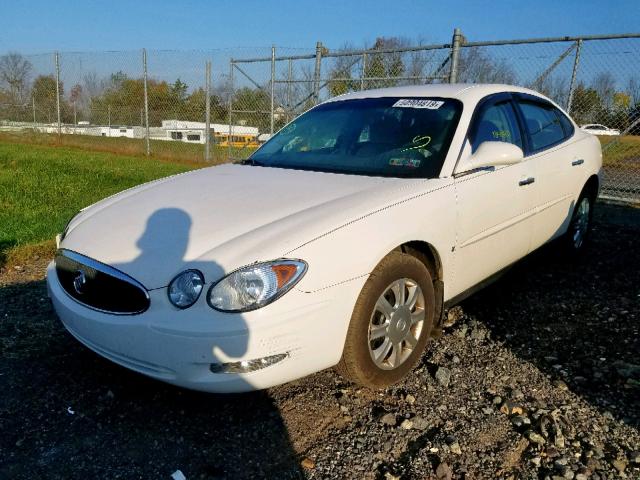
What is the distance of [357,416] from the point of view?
2443 millimetres

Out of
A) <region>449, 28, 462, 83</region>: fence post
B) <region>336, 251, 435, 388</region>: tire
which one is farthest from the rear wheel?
<region>449, 28, 462, 83</region>: fence post

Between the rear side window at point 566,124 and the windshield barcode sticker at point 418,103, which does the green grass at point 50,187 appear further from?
the rear side window at point 566,124

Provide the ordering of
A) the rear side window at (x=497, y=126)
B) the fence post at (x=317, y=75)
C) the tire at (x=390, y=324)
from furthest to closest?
the fence post at (x=317, y=75) < the rear side window at (x=497, y=126) < the tire at (x=390, y=324)

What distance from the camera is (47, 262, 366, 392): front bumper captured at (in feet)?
6.67

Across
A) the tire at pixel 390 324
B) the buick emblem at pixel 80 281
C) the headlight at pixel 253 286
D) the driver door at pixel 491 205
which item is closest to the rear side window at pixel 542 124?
the driver door at pixel 491 205

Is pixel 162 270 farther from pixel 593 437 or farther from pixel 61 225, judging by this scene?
pixel 61 225

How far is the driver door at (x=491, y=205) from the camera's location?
293 centimetres

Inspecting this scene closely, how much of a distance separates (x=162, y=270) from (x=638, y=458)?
212 centimetres

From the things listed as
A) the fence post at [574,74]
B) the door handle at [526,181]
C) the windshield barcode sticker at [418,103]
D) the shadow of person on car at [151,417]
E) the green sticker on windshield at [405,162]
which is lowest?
the shadow of person on car at [151,417]

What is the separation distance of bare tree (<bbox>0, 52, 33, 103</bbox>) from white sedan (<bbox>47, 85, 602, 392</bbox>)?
20.3 m

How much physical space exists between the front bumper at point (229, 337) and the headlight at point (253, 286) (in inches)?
1.2

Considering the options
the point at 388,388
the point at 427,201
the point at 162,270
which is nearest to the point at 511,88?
the point at 427,201

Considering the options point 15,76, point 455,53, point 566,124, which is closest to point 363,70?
point 455,53

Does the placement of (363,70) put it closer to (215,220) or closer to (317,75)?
(317,75)
